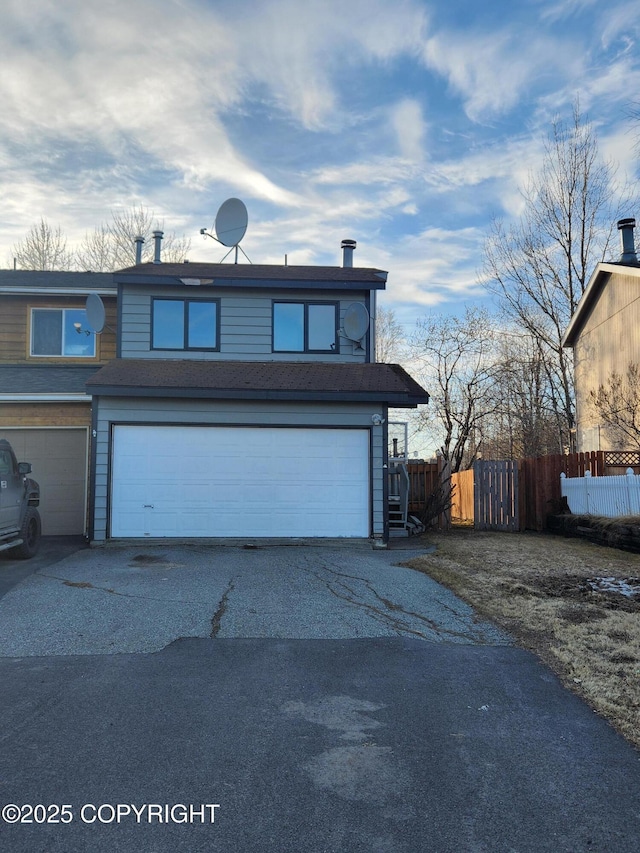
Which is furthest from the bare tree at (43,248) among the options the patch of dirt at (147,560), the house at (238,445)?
the patch of dirt at (147,560)

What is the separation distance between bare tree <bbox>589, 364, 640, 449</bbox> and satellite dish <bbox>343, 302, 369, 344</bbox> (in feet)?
23.3

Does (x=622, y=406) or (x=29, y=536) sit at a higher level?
(x=622, y=406)

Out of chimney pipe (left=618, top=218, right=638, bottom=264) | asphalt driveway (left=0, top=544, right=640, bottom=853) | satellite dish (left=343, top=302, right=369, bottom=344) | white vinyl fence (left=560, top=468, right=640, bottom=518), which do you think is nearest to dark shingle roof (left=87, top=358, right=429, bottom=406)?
satellite dish (left=343, top=302, right=369, bottom=344)

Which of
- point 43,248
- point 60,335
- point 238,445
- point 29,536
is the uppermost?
point 43,248

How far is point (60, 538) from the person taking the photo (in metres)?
13.6

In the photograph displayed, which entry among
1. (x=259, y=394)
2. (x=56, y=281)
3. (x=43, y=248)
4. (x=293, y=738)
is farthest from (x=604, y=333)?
(x=43, y=248)

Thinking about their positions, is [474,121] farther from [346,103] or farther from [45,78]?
[45,78]

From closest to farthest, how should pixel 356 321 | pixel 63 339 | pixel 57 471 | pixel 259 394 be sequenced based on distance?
pixel 259 394
pixel 356 321
pixel 57 471
pixel 63 339

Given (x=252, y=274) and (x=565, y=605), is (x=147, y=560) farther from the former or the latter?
(x=252, y=274)

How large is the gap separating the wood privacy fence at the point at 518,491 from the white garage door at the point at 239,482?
475cm

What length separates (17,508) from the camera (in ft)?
34.0

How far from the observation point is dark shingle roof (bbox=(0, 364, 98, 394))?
1384cm

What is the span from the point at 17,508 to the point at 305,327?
272 inches

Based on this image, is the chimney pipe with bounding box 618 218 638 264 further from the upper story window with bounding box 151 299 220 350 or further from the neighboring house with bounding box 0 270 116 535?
the neighboring house with bounding box 0 270 116 535
